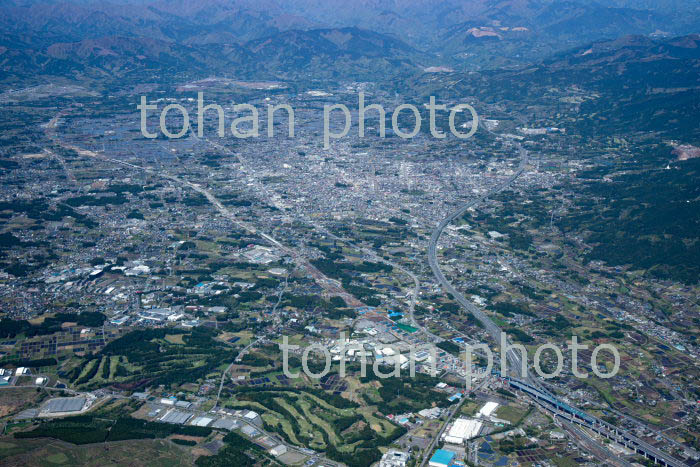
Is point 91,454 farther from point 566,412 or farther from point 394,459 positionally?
point 566,412

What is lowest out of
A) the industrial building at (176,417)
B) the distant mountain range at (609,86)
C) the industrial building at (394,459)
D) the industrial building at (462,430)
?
the industrial building at (394,459)

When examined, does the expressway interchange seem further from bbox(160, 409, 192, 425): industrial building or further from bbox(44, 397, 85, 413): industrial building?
bbox(44, 397, 85, 413): industrial building

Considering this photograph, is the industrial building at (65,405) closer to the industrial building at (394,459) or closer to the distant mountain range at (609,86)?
the industrial building at (394,459)

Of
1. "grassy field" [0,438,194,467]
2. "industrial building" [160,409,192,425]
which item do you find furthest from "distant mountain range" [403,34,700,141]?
"grassy field" [0,438,194,467]

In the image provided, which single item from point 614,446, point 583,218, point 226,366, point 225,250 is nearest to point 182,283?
point 225,250

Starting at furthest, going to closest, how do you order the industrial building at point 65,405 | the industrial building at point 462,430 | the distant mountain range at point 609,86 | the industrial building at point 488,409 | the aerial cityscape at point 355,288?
the distant mountain range at point 609,86 → the industrial building at point 488,409 → the industrial building at point 65,405 → the aerial cityscape at point 355,288 → the industrial building at point 462,430

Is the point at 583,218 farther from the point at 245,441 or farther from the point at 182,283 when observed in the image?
the point at 245,441

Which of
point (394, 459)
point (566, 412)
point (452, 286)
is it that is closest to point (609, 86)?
point (452, 286)

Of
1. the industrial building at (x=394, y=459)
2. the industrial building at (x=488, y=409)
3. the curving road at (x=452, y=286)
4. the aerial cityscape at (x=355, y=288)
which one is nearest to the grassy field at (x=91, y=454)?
the aerial cityscape at (x=355, y=288)
